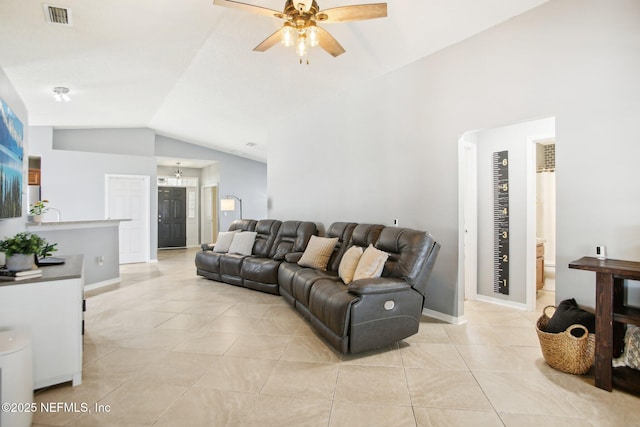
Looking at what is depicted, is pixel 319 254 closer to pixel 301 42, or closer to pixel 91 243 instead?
pixel 301 42

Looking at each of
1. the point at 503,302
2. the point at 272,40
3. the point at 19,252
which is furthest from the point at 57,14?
the point at 503,302

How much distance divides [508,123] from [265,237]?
3.71 meters

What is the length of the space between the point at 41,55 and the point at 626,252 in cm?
546

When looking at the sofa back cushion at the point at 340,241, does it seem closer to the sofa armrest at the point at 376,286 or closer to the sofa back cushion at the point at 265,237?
the sofa armrest at the point at 376,286

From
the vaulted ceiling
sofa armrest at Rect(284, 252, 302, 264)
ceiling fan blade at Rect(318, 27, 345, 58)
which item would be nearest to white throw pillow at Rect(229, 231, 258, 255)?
sofa armrest at Rect(284, 252, 302, 264)

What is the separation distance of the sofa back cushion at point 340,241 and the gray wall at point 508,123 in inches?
12.7

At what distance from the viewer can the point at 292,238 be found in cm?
484

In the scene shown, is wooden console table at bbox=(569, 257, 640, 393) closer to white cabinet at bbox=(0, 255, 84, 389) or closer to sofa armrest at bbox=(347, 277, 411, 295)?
sofa armrest at bbox=(347, 277, 411, 295)

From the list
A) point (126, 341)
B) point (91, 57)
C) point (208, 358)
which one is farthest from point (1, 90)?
point (208, 358)

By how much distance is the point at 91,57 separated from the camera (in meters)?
3.57

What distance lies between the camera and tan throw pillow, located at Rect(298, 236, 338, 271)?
3.83 metres

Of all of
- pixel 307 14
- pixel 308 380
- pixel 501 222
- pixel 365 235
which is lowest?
pixel 308 380

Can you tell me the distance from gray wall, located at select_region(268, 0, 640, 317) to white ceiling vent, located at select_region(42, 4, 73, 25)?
3111mm

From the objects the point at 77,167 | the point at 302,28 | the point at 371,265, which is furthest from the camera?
the point at 77,167
